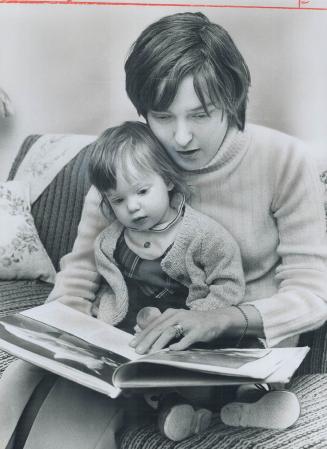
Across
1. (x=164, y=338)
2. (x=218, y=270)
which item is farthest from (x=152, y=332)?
(x=218, y=270)

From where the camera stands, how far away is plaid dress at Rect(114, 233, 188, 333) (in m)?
0.79

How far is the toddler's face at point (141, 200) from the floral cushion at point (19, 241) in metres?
0.22

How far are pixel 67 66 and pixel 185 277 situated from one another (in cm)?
35

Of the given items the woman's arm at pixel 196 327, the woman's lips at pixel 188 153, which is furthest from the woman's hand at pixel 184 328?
the woman's lips at pixel 188 153

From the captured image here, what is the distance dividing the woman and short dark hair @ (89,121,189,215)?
2 cm

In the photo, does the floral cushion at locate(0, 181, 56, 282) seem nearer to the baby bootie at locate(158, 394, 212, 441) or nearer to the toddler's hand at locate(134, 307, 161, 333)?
the toddler's hand at locate(134, 307, 161, 333)

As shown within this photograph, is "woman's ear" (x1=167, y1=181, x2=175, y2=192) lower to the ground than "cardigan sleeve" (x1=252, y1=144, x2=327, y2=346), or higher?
higher

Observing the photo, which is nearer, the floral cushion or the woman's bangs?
the woman's bangs

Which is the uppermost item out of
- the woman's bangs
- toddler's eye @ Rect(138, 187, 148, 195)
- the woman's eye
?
the woman's bangs

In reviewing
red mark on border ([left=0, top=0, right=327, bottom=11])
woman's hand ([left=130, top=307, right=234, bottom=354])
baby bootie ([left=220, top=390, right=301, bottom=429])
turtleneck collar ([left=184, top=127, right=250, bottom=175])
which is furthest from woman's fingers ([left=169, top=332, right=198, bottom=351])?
red mark on border ([left=0, top=0, right=327, bottom=11])

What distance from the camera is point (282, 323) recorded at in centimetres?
77

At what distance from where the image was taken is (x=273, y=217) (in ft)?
2.60

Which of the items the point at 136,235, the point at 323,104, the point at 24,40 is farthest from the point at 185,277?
the point at 24,40

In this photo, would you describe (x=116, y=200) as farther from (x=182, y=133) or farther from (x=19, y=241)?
(x=19, y=241)
